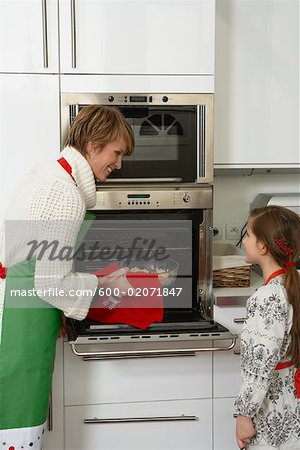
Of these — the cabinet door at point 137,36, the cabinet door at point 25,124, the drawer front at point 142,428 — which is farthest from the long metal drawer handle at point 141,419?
the cabinet door at point 137,36

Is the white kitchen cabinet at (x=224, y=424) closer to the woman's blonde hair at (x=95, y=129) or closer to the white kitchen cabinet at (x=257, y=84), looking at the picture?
the white kitchen cabinet at (x=257, y=84)

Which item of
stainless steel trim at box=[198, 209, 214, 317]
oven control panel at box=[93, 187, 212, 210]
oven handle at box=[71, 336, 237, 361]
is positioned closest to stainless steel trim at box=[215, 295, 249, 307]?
stainless steel trim at box=[198, 209, 214, 317]

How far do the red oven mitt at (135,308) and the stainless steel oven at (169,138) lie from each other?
35cm

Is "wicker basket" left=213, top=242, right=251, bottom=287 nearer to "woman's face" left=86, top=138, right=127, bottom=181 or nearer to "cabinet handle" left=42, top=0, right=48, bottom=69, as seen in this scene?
"woman's face" left=86, top=138, right=127, bottom=181

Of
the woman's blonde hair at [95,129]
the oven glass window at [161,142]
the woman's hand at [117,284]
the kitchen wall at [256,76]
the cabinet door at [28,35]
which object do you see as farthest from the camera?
the kitchen wall at [256,76]

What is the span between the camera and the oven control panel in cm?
211

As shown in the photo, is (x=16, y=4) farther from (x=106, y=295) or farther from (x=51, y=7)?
(x=106, y=295)

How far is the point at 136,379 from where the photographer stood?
2.12 metres

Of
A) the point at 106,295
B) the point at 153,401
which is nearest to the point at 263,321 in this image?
the point at 106,295

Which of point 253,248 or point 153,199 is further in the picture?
point 153,199

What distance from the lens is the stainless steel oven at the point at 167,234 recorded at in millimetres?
2117

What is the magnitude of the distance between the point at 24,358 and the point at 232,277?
807 mm

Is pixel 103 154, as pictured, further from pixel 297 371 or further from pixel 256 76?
pixel 256 76

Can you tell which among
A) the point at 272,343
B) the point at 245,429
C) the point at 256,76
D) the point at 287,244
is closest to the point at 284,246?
the point at 287,244
